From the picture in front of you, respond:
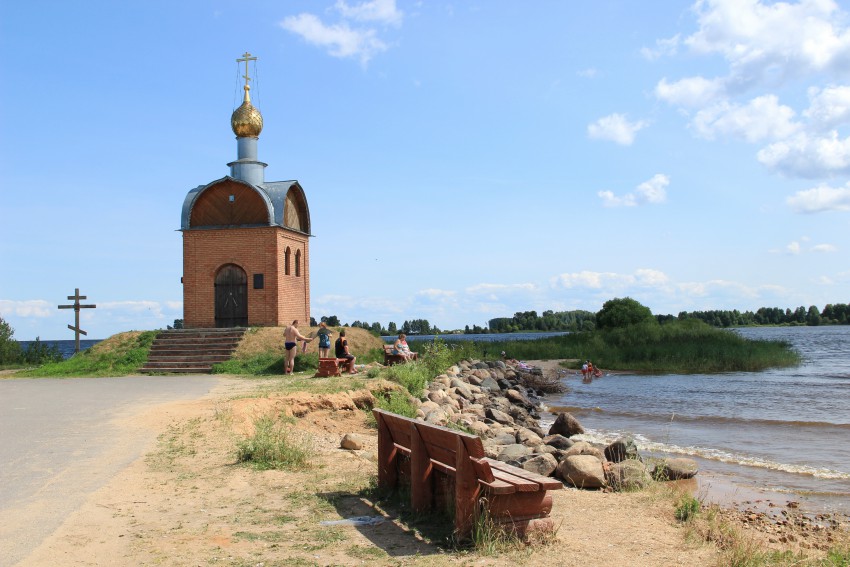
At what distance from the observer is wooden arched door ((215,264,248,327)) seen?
24172 millimetres

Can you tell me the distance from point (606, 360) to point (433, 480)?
31335mm

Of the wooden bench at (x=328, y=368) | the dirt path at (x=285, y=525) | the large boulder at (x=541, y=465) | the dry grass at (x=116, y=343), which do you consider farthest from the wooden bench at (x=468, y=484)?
the dry grass at (x=116, y=343)

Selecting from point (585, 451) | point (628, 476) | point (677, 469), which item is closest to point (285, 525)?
point (628, 476)

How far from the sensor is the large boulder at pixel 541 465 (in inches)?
363

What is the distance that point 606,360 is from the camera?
1444 inches

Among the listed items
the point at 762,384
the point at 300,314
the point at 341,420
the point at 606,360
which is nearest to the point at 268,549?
the point at 341,420

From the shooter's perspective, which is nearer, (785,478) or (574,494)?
(574,494)

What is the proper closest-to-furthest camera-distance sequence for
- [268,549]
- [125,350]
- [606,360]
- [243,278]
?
[268,549], [125,350], [243,278], [606,360]

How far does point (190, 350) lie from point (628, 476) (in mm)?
16142

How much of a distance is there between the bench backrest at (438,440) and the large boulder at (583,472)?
257 centimetres

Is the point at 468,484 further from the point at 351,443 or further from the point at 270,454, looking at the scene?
the point at 351,443

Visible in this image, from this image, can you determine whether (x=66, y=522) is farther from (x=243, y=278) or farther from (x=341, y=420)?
(x=243, y=278)

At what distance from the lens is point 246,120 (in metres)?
26.3

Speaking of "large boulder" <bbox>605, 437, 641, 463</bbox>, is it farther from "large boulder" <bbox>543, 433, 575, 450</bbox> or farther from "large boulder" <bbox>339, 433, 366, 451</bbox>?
"large boulder" <bbox>339, 433, 366, 451</bbox>
